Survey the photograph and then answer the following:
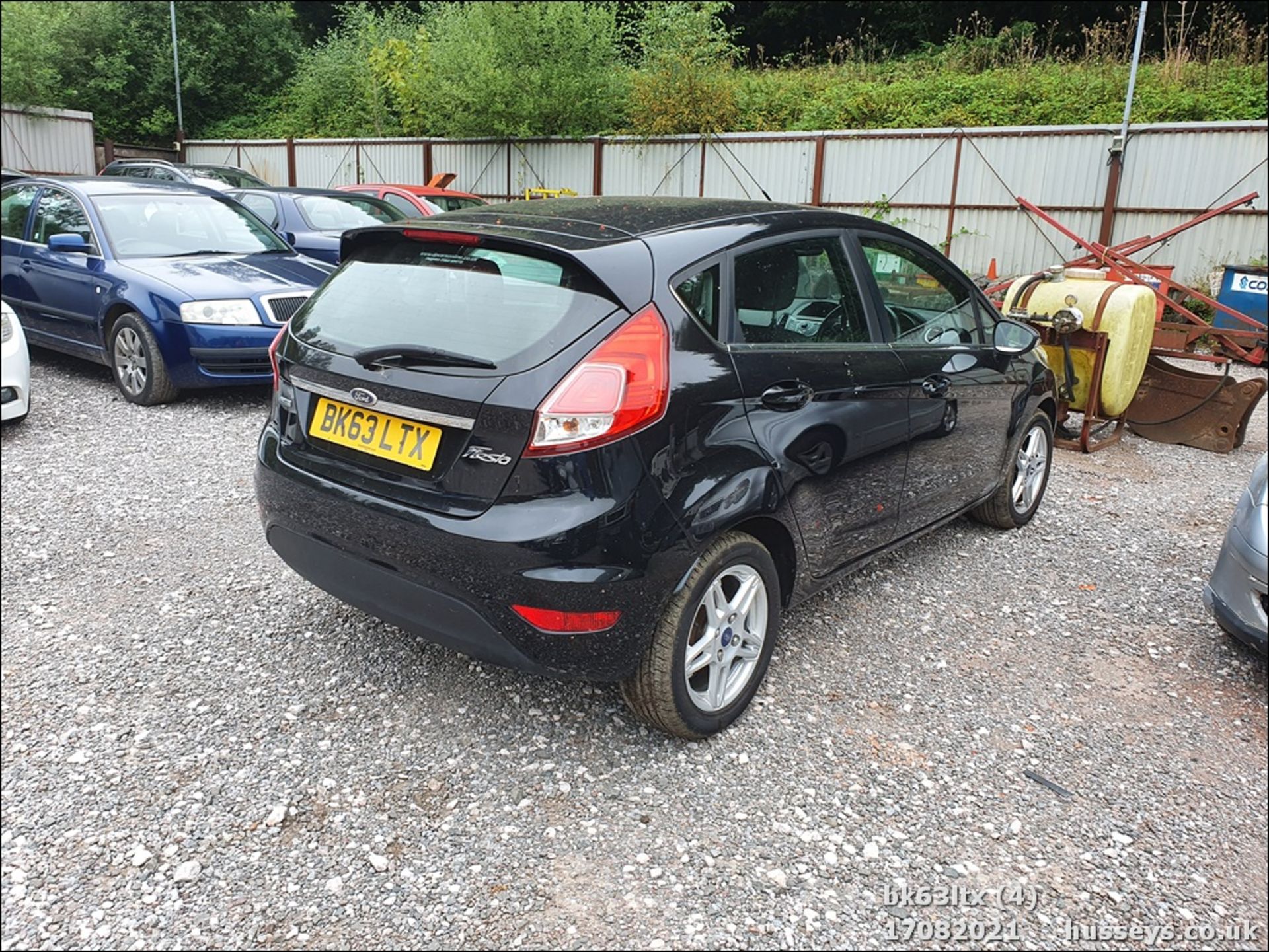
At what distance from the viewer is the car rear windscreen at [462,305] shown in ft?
8.22

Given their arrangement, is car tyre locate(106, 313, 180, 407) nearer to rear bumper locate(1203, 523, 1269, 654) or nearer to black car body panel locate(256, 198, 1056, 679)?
black car body panel locate(256, 198, 1056, 679)

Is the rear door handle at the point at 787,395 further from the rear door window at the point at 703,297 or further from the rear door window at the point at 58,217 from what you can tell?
the rear door window at the point at 58,217

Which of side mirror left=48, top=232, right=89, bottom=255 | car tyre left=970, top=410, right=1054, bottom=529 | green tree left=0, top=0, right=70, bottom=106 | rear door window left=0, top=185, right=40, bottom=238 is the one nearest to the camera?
car tyre left=970, top=410, right=1054, bottom=529

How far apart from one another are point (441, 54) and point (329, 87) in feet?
27.5

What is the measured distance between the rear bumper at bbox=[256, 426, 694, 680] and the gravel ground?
1.31 feet

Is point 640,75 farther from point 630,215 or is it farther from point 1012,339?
point 630,215

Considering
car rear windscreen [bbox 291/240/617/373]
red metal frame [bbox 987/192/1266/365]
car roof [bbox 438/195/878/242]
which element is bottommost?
red metal frame [bbox 987/192/1266/365]

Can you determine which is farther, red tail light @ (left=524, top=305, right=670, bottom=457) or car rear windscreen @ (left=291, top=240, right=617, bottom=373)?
car rear windscreen @ (left=291, top=240, right=617, bottom=373)

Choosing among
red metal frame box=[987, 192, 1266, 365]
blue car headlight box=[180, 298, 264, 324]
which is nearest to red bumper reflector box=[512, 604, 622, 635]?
blue car headlight box=[180, 298, 264, 324]

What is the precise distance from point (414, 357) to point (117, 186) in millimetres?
6148

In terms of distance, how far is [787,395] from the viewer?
285 centimetres

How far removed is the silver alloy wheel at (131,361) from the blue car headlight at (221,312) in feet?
1.34

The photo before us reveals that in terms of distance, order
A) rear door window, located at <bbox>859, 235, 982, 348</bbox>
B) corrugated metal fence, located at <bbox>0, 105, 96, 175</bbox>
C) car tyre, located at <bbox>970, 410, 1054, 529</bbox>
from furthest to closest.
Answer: corrugated metal fence, located at <bbox>0, 105, 96, 175</bbox> → car tyre, located at <bbox>970, 410, 1054, 529</bbox> → rear door window, located at <bbox>859, 235, 982, 348</bbox>

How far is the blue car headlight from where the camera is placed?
6.16 m
